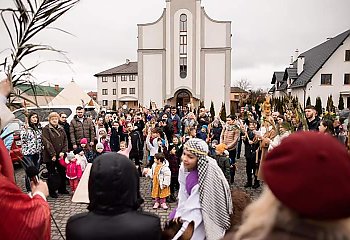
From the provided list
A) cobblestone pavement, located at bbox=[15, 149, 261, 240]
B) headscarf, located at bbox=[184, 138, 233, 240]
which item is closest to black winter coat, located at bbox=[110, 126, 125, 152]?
cobblestone pavement, located at bbox=[15, 149, 261, 240]

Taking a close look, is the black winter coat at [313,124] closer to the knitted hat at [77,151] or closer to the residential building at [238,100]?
the knitted hat at [77,151]

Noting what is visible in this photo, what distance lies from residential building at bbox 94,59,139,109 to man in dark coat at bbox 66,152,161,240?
2194 inches

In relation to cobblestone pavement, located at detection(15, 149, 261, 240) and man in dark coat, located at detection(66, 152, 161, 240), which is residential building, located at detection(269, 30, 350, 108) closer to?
cobblestone pavement, located at detection(15, 149, 261, 240)

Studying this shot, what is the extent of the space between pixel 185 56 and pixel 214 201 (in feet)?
118

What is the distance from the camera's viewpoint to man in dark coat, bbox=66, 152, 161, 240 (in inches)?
71.5

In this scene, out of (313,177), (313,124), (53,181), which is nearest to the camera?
(313,177)

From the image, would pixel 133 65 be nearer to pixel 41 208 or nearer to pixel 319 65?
pixel 319 65

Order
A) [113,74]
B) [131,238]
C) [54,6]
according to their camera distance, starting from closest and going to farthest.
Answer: [131,238], [54,6], [113,74]

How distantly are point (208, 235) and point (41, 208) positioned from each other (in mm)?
1753

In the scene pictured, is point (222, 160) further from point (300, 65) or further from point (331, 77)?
point (300, 65)

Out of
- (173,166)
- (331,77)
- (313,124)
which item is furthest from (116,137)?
(331,77)

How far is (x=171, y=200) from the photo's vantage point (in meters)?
7.04

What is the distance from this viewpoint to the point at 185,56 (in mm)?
38156

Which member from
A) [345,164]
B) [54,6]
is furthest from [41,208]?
[345,164]
